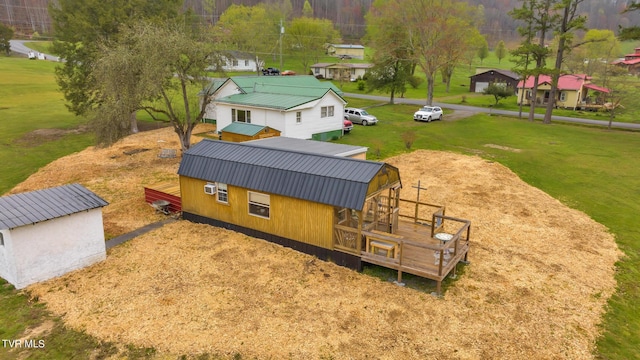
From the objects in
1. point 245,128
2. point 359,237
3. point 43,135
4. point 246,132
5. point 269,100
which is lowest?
point 43,135

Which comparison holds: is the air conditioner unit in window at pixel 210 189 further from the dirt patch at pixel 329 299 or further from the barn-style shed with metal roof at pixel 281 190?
the dirt patch at pixel 329 299

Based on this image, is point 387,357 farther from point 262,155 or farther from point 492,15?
point 492,15

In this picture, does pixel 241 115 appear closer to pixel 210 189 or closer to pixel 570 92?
pixel 210 189

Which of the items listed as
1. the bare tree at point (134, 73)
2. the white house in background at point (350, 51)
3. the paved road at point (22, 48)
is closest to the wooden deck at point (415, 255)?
the bare tree at point (134, 73)

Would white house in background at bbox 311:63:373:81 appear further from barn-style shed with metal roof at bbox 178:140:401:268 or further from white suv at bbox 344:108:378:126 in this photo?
barn-style shed with metal roof at bbox 178:140:401:268

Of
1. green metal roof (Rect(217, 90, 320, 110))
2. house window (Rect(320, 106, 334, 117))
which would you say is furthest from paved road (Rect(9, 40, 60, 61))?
house window (Rect(320, 106, 334, 117))

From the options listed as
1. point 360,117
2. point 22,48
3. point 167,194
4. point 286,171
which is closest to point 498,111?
point 360,117

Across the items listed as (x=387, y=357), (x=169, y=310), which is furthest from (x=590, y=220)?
(x=169, y=310)
